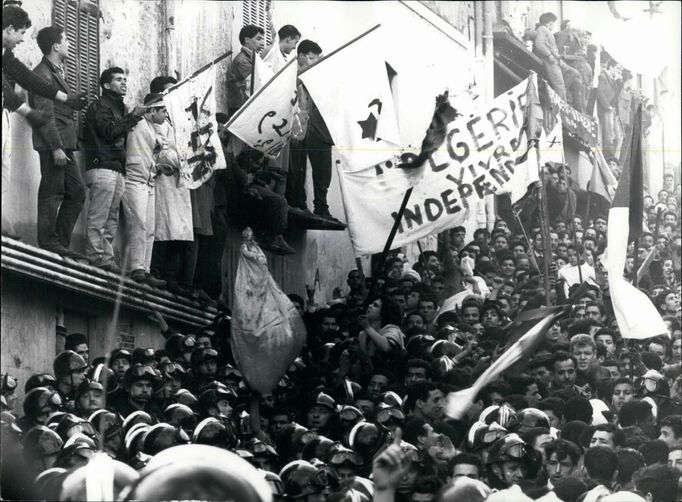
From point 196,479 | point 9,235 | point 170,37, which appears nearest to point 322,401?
point 196,479

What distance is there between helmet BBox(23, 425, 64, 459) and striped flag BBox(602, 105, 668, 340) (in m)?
5.48

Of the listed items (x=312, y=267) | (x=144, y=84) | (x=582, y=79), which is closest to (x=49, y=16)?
(x=144, y=84)

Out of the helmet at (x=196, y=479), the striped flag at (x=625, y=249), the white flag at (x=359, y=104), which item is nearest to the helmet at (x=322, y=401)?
the helmet at (x=196, y=479)

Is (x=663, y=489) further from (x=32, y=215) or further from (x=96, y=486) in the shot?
(x=32, y=215)

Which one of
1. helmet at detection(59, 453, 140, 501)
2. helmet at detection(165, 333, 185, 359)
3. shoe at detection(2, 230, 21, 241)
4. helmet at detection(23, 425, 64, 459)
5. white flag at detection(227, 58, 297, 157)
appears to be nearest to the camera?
helmet at detection(59, 453, 140, 501)

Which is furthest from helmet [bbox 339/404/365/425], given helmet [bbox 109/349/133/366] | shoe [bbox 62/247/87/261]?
shoe [bbox 62/247/87/261]

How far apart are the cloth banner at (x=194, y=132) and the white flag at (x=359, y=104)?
1089 mm

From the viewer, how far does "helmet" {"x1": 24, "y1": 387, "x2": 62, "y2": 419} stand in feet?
36.3

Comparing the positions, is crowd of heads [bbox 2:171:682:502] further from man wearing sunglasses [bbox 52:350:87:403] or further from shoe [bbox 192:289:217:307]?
shoe [bbox 192:289:217:307]

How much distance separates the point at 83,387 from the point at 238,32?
15.2 ft

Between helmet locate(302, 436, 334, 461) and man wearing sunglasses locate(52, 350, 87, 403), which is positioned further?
man wearing sunglasses locate(52, 350, 87, 403)

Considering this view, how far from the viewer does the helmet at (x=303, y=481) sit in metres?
11.1

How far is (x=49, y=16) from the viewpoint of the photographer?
13.0m

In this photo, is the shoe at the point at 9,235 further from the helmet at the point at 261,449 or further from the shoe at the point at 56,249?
the helmet at the point at 261,449
